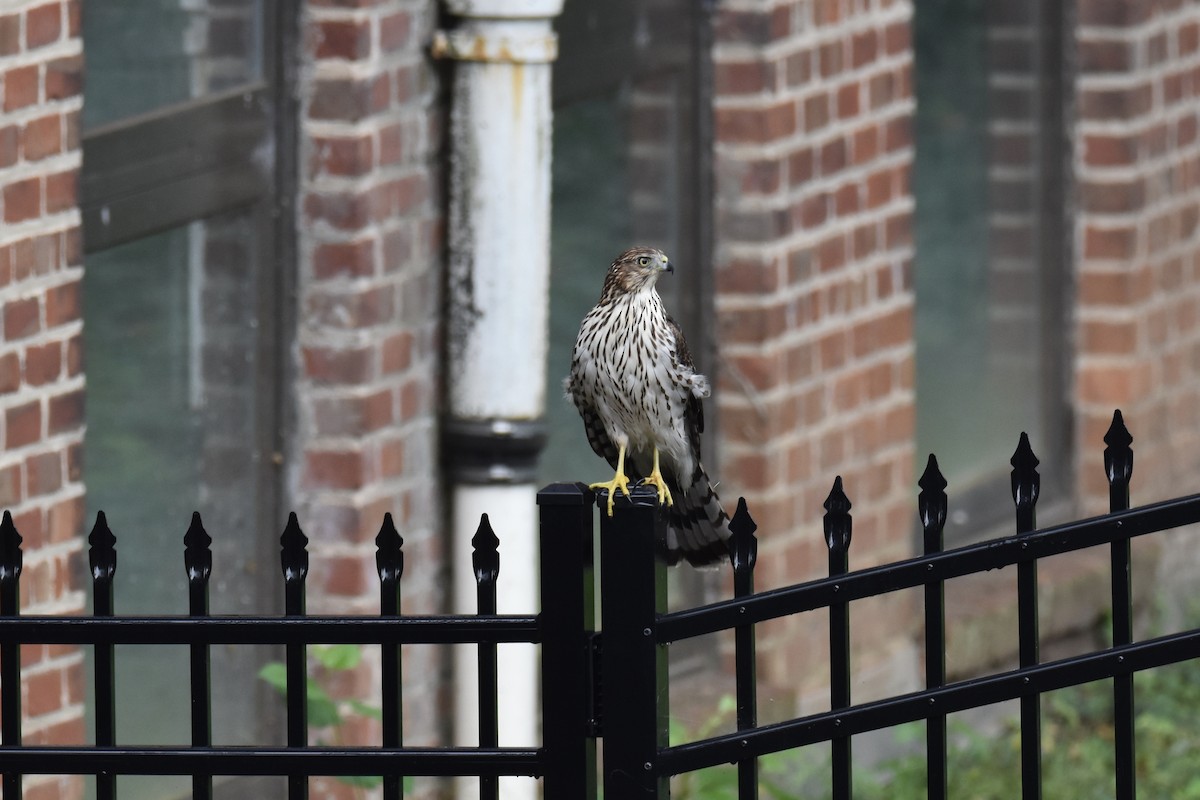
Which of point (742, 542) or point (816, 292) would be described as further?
point (816, 292)

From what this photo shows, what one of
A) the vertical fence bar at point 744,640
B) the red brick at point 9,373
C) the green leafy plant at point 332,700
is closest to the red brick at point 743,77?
the green leafy plant at point 332,700

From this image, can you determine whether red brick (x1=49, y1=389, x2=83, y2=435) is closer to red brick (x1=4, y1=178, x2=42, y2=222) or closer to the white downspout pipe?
red brick (x1=4, y1=178, x2=42, y2=222)

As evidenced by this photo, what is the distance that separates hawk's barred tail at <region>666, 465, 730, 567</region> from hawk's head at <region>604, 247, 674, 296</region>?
15.0 inches

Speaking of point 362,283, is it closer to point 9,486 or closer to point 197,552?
point 9,486

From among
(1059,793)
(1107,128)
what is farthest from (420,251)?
(1107,128)

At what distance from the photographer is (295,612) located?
2855mm

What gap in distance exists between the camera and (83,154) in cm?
416

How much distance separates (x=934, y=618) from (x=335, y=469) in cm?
203

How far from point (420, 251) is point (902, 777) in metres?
2.04

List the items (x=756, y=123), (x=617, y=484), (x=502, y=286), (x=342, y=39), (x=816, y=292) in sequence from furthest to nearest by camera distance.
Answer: (x=816, y=292) < (x=756, y=123) < (x=502, y=286) < (x=342, y=39) < (x=617, y=484)

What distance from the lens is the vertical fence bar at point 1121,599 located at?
9.54ft

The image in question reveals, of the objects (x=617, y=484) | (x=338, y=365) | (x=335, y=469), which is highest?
(x=338, y=365)

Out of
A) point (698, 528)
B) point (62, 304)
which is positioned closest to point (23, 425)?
point (62, 304)

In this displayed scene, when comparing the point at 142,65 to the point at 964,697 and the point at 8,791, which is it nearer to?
the point at 8,791
